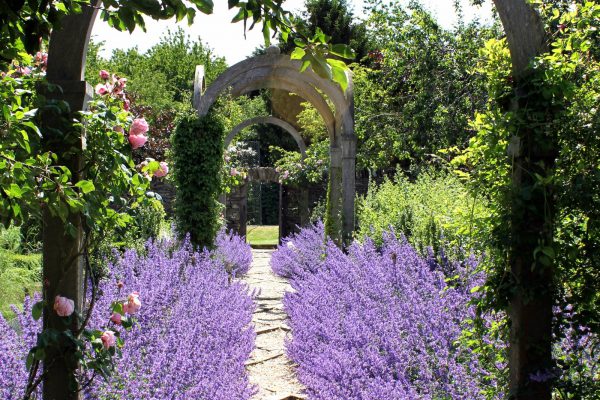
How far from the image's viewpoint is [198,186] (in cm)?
758

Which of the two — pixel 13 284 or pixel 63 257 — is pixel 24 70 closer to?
pixel 63 257

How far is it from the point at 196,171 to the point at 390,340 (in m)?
4.71

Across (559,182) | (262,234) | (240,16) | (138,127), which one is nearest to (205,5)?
(240,16)

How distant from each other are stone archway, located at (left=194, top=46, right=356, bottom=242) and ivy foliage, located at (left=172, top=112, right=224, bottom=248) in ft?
0.75

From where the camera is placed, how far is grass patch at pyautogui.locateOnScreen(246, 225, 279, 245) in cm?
2056

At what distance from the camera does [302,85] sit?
343 inches

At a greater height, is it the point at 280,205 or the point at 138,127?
the point at 138,127

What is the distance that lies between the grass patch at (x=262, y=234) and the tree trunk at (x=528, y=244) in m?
17.4

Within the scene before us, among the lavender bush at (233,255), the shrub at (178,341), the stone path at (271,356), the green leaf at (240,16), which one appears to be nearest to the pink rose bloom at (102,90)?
the shrub at (178,341)

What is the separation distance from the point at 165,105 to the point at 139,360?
56.8 ft

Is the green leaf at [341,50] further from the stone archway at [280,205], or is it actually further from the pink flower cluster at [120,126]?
the stone archway at [280,205]

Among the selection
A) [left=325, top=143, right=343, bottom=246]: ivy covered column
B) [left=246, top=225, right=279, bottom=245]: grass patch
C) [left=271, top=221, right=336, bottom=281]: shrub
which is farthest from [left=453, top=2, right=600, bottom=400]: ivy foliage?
[left=246, top=225, right=279, bottom=245]: grass patch

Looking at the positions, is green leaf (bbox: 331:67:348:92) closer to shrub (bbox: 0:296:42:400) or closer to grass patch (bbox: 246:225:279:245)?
shrub (bbox: 0:296:42:400)

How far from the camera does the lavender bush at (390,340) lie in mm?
2955
